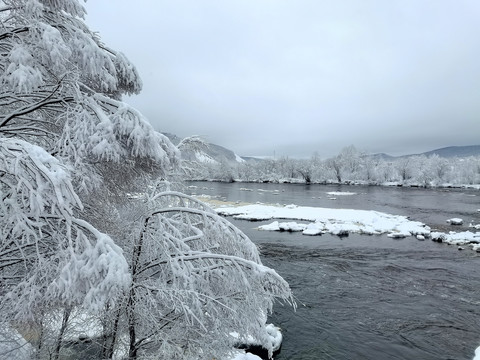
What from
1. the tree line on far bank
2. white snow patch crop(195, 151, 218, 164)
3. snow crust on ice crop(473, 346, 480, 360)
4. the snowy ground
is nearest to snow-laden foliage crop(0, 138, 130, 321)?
white snow patch crop(195, 151, 218, 164)

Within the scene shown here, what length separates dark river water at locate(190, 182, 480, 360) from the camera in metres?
10.6

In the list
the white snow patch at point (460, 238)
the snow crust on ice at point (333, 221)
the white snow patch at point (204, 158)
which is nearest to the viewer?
the white snow patch at point (204, 158)

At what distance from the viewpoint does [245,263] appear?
4562mm

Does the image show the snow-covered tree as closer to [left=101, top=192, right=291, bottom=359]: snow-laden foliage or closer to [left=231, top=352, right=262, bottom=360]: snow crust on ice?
[left=101, top=192, right=291, bottom=359]: snow-laden foliage

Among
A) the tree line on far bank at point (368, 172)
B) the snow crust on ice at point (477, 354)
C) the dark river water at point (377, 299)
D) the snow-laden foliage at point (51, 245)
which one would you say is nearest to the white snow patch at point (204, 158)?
the dark river water at point (377, 299)

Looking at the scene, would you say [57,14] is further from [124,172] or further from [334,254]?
[334,254]

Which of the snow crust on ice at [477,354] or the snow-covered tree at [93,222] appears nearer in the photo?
the snow-covered tree at [93,222]

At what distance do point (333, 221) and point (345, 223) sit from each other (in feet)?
4.18

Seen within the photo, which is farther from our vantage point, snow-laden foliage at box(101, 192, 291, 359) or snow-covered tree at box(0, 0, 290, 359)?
snow-laden foliage at box(101, 192, 291, 359)

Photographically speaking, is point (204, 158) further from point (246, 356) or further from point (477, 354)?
point (477, 354)

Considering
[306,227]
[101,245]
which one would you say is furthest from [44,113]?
[306,227]

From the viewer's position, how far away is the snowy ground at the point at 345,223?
2388cm

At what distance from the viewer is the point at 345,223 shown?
1142 inches

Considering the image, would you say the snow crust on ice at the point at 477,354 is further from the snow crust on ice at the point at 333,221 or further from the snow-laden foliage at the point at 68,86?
the snow crust on ice at the point at 333,221
